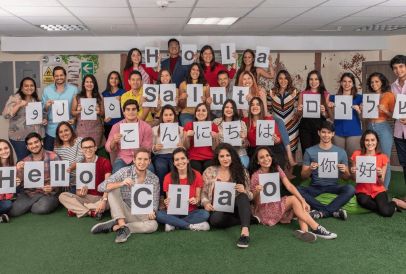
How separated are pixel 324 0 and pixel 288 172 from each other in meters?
2.23

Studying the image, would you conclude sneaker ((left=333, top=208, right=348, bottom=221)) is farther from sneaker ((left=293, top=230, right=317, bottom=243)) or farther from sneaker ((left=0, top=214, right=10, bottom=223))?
sneaker ((left=0, top=214, right=10, bottom=223))

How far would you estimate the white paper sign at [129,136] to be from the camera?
179 inches

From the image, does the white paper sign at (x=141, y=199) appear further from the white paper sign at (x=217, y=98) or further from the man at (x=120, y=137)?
the white paper sign at (x=217, y=98)

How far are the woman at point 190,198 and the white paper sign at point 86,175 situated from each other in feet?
2.88

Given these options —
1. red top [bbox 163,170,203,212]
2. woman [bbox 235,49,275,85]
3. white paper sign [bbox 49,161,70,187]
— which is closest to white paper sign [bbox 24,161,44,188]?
white paper sign [bbox 49,161,70,187]

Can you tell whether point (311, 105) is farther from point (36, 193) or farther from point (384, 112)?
point (36, 193)

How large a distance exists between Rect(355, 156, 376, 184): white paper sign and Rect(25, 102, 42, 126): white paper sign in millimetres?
3734

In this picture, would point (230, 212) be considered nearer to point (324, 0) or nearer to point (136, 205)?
point (136, 205)

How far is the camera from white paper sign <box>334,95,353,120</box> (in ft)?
16.7

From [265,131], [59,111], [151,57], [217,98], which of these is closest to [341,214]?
[265,131]

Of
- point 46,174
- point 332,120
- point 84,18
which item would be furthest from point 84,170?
point 332,120

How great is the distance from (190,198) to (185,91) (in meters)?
1.72

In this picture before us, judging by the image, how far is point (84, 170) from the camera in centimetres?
450

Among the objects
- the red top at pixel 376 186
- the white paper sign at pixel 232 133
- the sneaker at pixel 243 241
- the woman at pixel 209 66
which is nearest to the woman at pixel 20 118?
the woman at pixel 209 66
